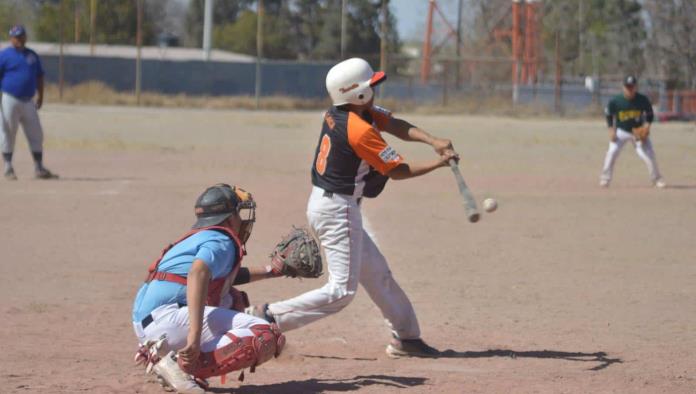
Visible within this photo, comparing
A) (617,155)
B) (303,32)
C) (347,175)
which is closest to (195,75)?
(303,32)

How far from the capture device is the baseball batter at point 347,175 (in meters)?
6.14

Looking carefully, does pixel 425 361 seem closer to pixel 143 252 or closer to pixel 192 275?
pixel 192 275

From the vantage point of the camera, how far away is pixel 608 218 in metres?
13.6

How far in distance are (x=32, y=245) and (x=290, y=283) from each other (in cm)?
322

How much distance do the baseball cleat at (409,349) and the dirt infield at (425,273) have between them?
112 millimetres

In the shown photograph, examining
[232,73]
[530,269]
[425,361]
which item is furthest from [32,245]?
[232,73]

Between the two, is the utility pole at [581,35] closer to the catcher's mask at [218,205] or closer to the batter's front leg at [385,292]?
the batter's front leg at [385,292]

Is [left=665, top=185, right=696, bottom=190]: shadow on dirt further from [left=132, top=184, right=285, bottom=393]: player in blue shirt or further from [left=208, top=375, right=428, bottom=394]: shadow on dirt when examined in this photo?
[left=132, top=184, right=285, bottom=393]: player in blue shirt

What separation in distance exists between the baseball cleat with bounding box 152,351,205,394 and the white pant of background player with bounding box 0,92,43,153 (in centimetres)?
1119

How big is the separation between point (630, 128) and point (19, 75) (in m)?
9.62

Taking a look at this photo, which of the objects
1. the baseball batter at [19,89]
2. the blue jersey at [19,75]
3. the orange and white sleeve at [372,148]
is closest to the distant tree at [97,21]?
the baseball batter at [19,89]

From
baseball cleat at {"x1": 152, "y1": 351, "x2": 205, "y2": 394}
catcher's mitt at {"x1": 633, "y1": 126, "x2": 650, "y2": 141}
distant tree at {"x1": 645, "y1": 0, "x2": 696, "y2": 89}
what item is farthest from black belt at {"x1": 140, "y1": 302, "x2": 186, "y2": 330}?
distant tree at {"x1": 645, "y1": 0, "x2": 696, "y2": 89}

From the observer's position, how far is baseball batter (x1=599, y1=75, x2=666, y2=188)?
17.1m

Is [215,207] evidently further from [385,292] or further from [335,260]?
[385,292]
